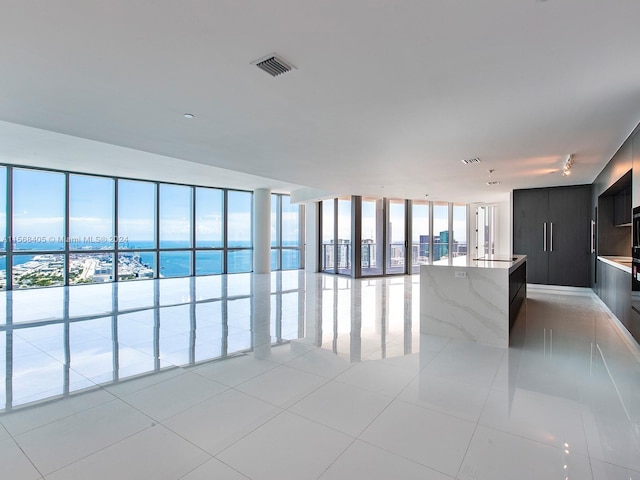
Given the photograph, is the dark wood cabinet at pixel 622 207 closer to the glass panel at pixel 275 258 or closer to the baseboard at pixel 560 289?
the baseboard at pixel 560 289

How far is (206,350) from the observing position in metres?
3.68

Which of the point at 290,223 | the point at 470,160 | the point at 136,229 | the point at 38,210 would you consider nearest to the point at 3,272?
the point at 38,210

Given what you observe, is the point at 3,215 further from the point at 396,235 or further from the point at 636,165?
the point at 636,165

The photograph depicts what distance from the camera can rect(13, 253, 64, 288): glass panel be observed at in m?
8.21

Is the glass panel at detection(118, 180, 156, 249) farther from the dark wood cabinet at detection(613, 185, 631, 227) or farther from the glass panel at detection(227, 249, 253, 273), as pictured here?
the dark wood cabinet at detection(613, 185, 631, 227)

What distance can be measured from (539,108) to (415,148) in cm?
174

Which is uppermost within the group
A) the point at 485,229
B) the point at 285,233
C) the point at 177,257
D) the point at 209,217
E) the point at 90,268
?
the point at 209,217

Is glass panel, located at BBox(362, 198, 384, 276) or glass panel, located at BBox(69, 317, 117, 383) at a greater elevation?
glass panel, located at BBox(362, 198, 384, 276)

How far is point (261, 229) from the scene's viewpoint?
1155cm

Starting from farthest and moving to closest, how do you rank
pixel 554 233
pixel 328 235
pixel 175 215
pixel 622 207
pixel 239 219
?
pixel 239 219, pixel 328 235, pixel 175 215, pixel 554 233, pixel 622 207

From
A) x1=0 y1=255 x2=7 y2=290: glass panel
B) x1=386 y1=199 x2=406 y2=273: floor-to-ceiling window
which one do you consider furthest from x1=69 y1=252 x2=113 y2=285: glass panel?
x1=386 y1=199 x2=406 y2=273: floor-to-ceiling window

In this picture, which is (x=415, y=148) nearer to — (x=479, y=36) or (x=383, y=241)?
(x=479, y=36)

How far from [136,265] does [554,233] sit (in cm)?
1165

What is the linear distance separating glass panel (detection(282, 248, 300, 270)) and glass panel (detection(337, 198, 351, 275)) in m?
2.62
